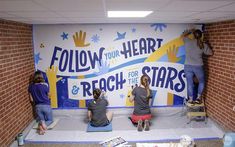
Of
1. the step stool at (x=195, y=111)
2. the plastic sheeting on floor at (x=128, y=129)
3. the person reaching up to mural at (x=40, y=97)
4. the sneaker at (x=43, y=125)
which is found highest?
the person reaching up to mural at (x=40, y=97)

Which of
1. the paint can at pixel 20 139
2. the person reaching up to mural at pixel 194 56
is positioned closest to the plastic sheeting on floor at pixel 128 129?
the paint can at pixel 20 139

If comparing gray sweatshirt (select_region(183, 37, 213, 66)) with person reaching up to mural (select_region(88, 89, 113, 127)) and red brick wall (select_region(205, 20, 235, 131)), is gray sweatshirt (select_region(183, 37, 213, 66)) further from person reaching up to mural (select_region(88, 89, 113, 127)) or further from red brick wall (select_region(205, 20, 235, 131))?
person reaching up to mural (select_region(88, 89, 113, 127))

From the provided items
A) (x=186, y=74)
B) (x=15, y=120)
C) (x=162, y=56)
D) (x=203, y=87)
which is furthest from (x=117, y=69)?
(x=15, y=120)

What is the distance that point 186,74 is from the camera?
6109 millimetres

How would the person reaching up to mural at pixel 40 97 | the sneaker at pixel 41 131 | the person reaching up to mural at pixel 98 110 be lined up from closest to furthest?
the sneaker at pixel 41 131, the person reaching up to mural at pixel 98 110, the person reaching up to mural at pixel 40 97

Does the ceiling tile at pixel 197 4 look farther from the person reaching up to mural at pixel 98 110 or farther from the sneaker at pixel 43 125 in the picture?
the sneaker at pixel 43 125

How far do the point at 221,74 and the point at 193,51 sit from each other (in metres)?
0.90

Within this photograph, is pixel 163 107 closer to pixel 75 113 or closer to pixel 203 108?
pixel 203 108

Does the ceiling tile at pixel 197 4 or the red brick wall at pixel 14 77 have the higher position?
the ceiling tile at pixel 197 4

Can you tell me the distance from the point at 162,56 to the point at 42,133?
3.31m

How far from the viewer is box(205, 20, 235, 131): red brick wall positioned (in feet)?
15.6

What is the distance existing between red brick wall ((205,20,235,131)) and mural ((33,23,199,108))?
0.71 m

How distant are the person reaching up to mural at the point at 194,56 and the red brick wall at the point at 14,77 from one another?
3.70 m

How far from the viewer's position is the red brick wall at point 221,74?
4.77m
